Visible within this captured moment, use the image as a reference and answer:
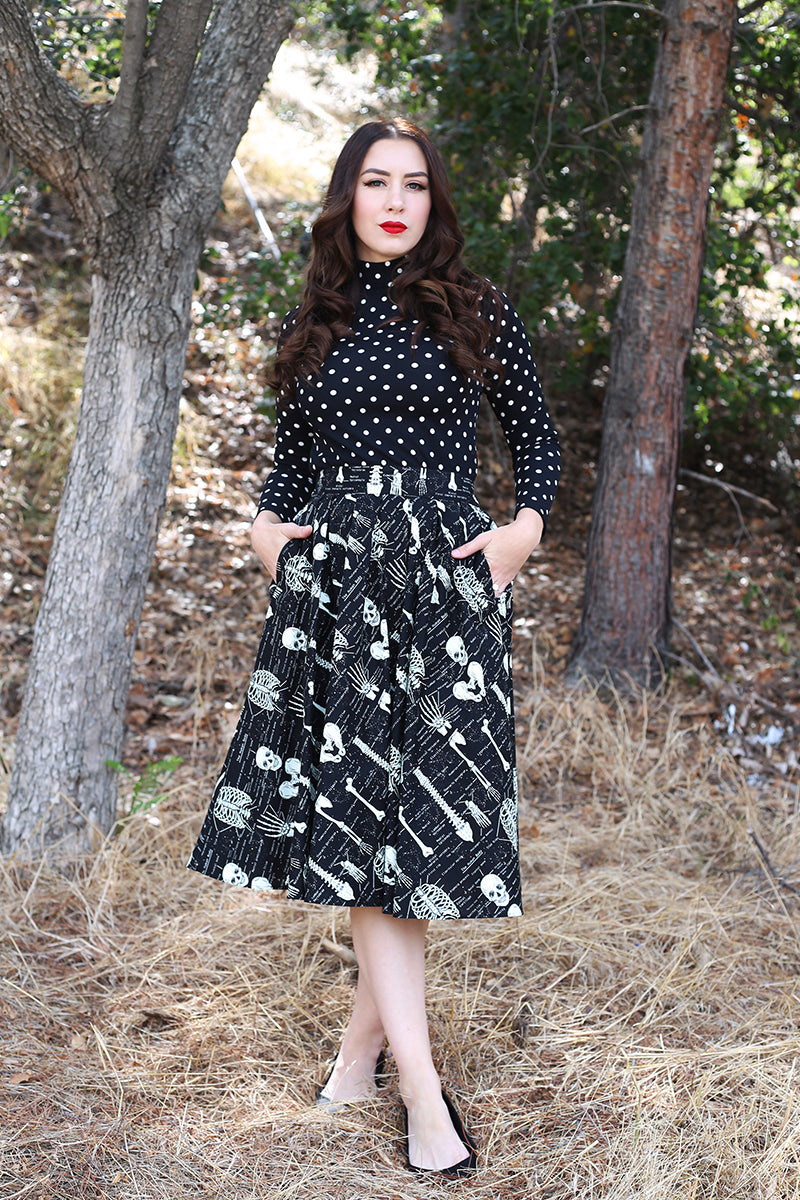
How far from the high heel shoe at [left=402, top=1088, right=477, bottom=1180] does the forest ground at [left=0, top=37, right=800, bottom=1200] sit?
0.10 feet

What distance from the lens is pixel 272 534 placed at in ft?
7.72

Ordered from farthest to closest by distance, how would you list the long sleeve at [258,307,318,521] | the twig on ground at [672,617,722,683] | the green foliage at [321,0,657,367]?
the green foliage at [321,0,657,367] < the twig on ground at [672,617,722,683] < the long sleeve at [258,307,318,521]

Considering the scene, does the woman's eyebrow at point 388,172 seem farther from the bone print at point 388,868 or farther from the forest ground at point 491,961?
the forest ground at point 491,961

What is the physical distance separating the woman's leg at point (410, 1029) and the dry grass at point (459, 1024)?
7 cm

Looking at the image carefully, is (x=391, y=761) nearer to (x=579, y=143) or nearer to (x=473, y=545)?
(x=473, y=545)

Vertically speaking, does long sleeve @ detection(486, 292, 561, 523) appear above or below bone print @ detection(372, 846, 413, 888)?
above

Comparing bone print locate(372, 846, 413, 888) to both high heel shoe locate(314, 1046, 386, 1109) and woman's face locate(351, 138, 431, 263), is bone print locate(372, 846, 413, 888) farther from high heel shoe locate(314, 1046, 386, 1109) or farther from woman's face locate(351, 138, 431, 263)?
woman's face locate(351, 138, 431, 263)

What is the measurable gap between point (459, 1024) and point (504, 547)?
4.15 feet

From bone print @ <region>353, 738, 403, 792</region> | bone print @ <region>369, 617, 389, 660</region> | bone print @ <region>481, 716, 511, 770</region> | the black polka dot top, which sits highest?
the black polka dot top

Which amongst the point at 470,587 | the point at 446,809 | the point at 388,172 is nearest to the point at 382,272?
the point at 388,172

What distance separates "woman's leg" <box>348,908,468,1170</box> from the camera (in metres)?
2.17

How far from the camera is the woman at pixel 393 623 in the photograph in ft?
7.09

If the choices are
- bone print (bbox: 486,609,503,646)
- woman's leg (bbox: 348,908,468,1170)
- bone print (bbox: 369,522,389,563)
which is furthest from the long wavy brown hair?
woman's leg (bbox: 348,908,468,1170)

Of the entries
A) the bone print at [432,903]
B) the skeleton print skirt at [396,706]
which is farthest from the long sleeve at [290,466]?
the bone print at [432,903]
